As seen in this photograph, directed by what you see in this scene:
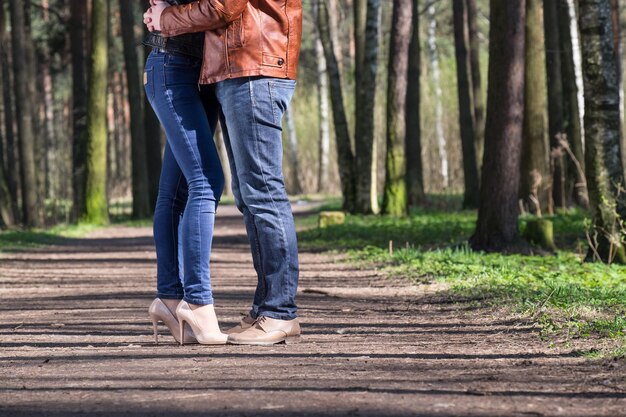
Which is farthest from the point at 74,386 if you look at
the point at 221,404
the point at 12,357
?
the point at 12,357

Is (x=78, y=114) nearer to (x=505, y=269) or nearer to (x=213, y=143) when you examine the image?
(x=505, y=269)

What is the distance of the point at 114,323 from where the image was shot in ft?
25.5

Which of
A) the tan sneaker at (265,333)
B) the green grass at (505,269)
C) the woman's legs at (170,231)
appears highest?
the woman's legs at (170,231)

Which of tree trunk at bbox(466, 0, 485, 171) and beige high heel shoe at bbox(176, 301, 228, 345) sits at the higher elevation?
tree trunk at bbox(466, 0, 485, 171)

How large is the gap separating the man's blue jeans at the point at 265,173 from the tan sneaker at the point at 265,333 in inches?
1.5

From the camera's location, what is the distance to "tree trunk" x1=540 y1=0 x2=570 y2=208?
73.7ft

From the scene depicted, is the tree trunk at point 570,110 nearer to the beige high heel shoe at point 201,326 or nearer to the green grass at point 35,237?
the green grass at point 35,237

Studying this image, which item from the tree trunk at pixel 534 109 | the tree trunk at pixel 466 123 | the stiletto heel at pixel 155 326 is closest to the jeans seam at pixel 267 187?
the stiletto heel at pixel 155 326

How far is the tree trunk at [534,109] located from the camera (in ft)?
63.4

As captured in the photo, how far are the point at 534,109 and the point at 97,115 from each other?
10478 mm

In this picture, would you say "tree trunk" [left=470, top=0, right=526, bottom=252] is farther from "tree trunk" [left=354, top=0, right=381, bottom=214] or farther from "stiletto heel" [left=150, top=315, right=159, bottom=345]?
"tree trunk" [left=354, top=0, right=381, bottom=214]

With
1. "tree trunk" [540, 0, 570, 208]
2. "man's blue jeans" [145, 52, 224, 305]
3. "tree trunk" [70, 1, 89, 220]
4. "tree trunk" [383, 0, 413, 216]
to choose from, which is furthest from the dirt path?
"tree trunk" [70, 1, 89, 220]

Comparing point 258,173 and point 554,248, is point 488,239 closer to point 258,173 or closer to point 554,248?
point 554,248

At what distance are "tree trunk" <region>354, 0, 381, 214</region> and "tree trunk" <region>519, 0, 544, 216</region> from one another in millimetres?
4409
